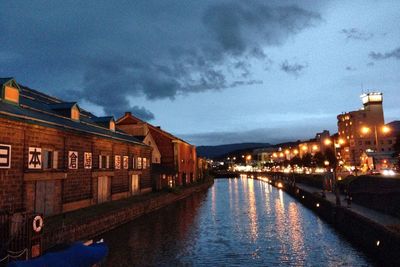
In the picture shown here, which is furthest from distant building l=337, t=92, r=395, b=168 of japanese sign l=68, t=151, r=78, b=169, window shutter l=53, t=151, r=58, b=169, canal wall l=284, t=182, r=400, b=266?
window shutter l=53, t=151, r=58, b=169

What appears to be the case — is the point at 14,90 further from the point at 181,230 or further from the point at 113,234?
the point at 181,230

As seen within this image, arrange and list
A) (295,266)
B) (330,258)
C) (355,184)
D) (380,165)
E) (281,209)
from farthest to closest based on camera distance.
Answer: (380,165) → (281,209) → (355,184) → (330,258) → (295,266)

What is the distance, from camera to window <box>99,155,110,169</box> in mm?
37041

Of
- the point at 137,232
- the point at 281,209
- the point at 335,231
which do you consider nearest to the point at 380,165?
the point at 281,209

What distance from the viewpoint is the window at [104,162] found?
3704cm

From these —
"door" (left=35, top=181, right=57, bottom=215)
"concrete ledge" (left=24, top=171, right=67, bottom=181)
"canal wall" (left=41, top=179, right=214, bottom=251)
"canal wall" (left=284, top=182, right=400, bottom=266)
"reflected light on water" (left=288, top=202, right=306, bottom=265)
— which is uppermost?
"concrete ledge" (left=24, top=171, right=67, bottom=181)

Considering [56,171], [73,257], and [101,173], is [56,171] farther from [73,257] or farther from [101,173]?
[73,257]

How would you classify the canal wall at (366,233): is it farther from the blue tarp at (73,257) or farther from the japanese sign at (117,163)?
the japanese sign at (117,163)

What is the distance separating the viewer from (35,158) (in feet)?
83.2

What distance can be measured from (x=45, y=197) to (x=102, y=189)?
11018 mm

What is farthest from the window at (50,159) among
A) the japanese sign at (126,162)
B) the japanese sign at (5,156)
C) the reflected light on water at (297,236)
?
the reflected light on water at (297,236)

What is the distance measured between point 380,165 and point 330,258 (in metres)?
79.0

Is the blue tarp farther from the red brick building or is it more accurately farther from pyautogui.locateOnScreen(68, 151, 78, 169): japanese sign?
the red brick building

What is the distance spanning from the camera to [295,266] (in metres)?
21.1
